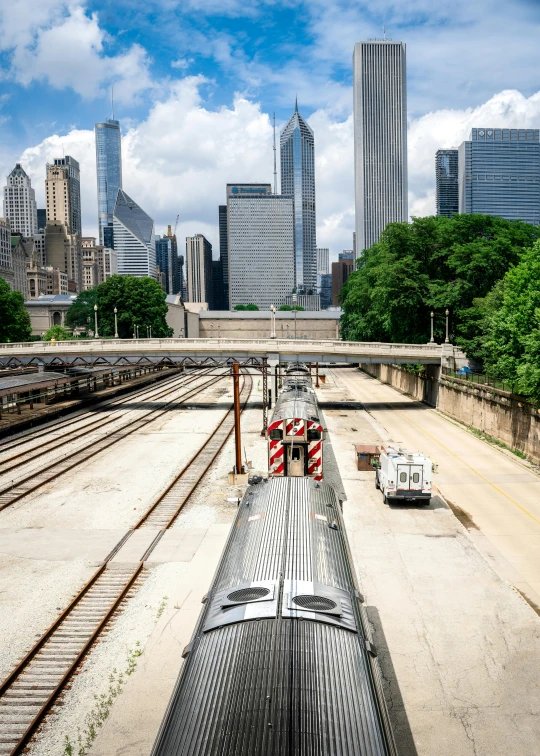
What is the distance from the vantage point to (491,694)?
12336 millimetres

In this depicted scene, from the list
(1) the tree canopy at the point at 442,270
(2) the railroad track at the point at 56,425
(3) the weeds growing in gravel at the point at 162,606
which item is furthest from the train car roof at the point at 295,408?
(1) the tree canopy at the point at 442,270

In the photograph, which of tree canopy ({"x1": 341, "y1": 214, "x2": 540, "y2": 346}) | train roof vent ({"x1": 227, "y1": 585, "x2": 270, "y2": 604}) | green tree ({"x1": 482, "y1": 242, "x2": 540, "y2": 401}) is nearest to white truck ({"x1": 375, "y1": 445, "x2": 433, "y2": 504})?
green tree ({"x1": 482, "y1": 242, "x2": 540, "y2": 401})

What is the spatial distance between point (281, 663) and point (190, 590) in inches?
378

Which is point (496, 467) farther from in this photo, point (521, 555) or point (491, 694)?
point (491, 694)

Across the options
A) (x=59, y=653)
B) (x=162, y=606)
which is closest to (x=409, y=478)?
(x=162, y=606)

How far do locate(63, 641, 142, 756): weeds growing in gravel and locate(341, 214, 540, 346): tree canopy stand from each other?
2065 inches

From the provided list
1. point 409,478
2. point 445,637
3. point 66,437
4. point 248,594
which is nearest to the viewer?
point 248,594

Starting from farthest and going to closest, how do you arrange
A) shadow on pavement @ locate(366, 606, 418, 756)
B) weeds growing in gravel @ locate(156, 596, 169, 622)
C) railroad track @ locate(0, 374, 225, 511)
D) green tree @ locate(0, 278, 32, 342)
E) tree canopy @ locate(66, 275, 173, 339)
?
1. tree canopy @ locate(66, 275, 173, 339)
2. green tree @ locate(0, 278, 32, 342)
3. railroad track @ locate(0, 374, 225, 511)
4. weeds growing in gravel @ locate(156, 596, 169, 622)
5. shadow on pavement @ locate(366, 606, 418, 756)

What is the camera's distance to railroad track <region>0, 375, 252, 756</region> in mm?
11594

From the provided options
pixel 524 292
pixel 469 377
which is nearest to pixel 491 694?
pixel 524 292

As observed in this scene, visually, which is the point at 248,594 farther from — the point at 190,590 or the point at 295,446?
the point at 295,446

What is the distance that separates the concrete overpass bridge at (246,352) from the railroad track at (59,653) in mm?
38803

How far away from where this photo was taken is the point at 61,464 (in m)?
34.8

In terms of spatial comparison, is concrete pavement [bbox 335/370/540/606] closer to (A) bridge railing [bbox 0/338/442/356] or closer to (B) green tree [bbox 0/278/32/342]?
(A) bridge railing [bbox 0/338/442/356]
